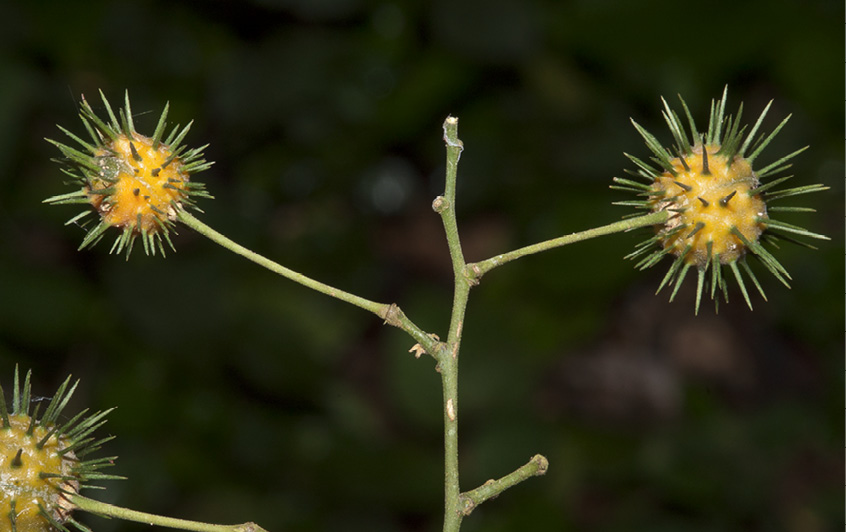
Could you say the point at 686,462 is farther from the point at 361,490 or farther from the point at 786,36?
the point at 786,36

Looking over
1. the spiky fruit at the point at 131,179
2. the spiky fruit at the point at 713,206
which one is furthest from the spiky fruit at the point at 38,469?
the spiky fruit at the point at 713,206

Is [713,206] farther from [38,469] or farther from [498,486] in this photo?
[38,469]

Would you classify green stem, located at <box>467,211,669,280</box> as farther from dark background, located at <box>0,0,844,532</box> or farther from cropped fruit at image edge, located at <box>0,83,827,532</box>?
dark background, located at <box>0,0,844,532</box>

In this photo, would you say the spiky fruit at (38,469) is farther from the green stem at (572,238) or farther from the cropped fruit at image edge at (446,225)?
the green stem at (572,238)

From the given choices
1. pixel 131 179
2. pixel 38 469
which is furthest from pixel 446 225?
pixel 38 469

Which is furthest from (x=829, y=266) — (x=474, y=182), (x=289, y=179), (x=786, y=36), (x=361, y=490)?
(x=289, y=179)
